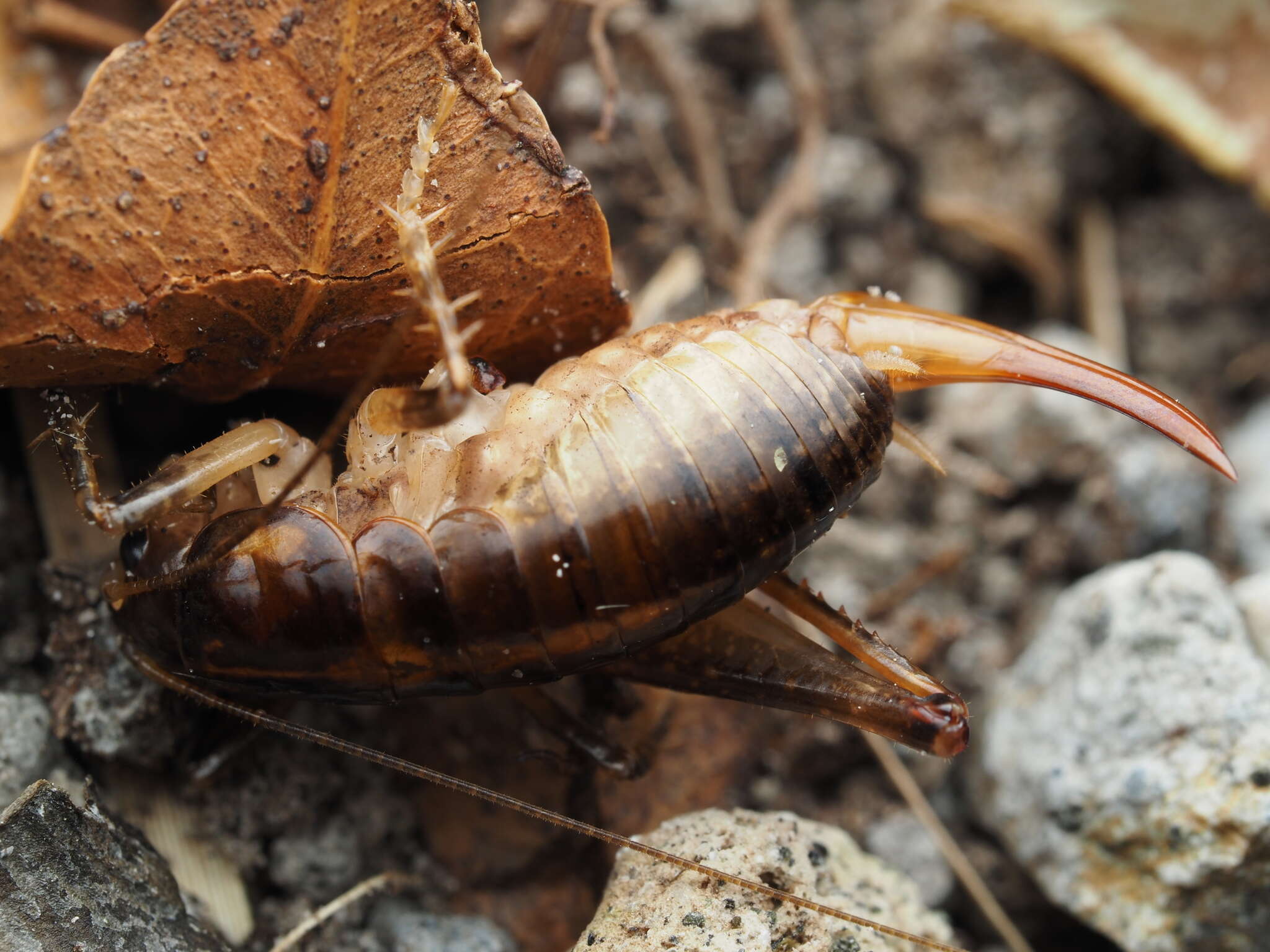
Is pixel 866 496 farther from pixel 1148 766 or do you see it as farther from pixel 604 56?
pixel 604 56

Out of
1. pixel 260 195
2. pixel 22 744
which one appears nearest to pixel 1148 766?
pixel 260 195

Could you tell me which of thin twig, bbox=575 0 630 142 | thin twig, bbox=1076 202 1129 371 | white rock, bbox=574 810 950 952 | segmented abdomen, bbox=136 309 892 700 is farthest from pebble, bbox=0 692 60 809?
thin twig, bbox=1076 202 1129 371

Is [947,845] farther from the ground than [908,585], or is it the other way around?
[908,585]

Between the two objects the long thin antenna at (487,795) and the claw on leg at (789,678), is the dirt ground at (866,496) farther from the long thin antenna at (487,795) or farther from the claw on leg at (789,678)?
the claw on leg at (789,678)

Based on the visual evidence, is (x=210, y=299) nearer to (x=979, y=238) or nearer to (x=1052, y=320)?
(x=979, y=238)

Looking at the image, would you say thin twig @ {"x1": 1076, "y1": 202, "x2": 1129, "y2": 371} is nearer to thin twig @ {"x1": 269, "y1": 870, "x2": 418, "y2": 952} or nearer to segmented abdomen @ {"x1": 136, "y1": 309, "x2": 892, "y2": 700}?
segmented abdomen @ {"x1": 136, "y1": 309, "x2": 892, "y2": 700}
